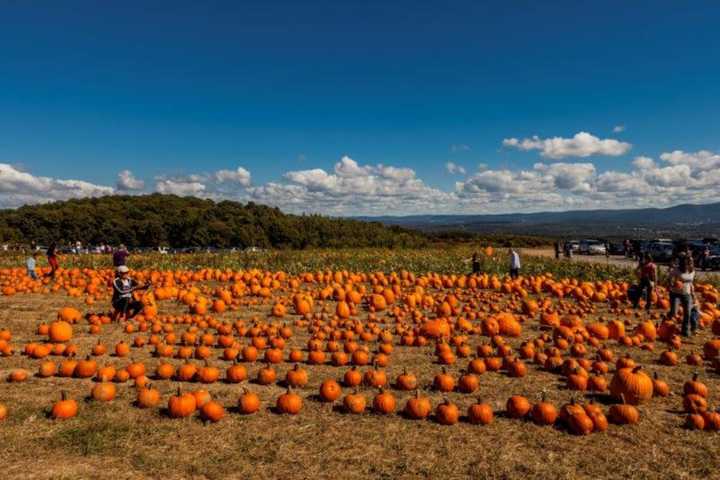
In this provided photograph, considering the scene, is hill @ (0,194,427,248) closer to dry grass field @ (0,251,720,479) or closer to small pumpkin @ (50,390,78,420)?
dry grass field @ (0,251,720,479)

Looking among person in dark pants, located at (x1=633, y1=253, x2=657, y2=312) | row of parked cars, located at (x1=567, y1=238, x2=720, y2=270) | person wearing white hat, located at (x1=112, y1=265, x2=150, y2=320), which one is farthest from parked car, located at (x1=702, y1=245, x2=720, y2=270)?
person wearing white hat, located at (x1=112, y1=265, x2=150, y2=320)

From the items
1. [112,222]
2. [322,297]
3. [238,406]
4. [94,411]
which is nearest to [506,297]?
[322,297]

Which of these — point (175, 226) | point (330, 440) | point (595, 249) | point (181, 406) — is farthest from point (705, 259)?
point (175, 226)

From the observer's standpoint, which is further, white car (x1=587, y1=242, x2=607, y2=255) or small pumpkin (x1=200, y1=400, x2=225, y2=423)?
white car (x1=587, y1=242, x2=607, y2=255)

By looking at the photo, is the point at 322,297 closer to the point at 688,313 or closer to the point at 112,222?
the point at 688,313

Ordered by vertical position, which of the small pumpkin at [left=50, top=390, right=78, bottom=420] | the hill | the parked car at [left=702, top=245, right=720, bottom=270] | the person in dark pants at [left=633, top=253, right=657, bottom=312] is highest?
the hill

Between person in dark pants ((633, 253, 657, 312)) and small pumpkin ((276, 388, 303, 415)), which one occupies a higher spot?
person in dark pants ((633, 253, 657, 312))

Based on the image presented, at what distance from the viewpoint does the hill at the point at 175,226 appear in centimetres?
7738

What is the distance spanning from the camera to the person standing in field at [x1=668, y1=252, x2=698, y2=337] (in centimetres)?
1343

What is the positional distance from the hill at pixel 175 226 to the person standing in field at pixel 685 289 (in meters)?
53.1

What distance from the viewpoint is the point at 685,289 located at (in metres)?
13.4

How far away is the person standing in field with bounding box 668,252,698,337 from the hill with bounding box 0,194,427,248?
53.1m

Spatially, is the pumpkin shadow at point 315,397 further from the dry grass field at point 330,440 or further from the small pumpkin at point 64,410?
the small pumpkin at point 64,410

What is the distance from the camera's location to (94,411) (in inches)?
302
